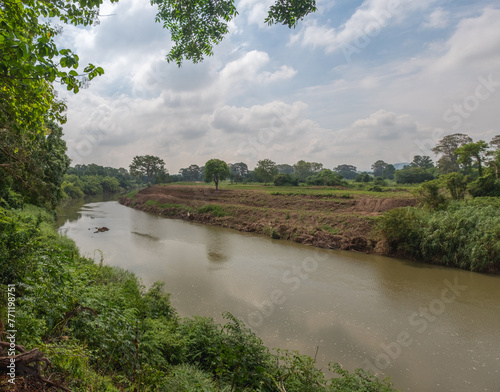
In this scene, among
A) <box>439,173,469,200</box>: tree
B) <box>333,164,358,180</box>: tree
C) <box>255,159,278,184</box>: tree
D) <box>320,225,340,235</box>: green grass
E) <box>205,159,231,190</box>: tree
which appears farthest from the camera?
<box>333,164,358,180</box>: tree

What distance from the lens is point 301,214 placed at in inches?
925

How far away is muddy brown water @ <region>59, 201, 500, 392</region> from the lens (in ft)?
22.0

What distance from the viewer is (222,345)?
538 centimetres

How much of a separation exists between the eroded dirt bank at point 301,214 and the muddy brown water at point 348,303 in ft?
5.67

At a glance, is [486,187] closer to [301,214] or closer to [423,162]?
[301,214]

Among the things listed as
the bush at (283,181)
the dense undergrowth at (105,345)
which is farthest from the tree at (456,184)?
the bush at (283,181)

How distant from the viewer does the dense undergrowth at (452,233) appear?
42.8ft

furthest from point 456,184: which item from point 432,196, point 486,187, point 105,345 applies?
point 105,345

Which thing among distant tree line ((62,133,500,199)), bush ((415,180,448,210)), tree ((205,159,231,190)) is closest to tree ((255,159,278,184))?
distant tree line ((62,133,500,199))

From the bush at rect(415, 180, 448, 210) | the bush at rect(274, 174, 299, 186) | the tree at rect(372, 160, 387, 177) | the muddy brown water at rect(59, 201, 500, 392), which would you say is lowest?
the muddy brown water at rect(59, 201, 500, 392)

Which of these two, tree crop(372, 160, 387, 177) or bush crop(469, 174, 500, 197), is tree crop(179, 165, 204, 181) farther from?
bush crop(469, 174, 500, 197)

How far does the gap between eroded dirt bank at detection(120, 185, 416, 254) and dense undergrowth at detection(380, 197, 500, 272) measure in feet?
4.76

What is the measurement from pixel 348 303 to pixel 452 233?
859 centimetres

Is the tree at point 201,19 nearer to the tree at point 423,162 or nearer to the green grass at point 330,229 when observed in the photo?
the green grass at point 330,229
